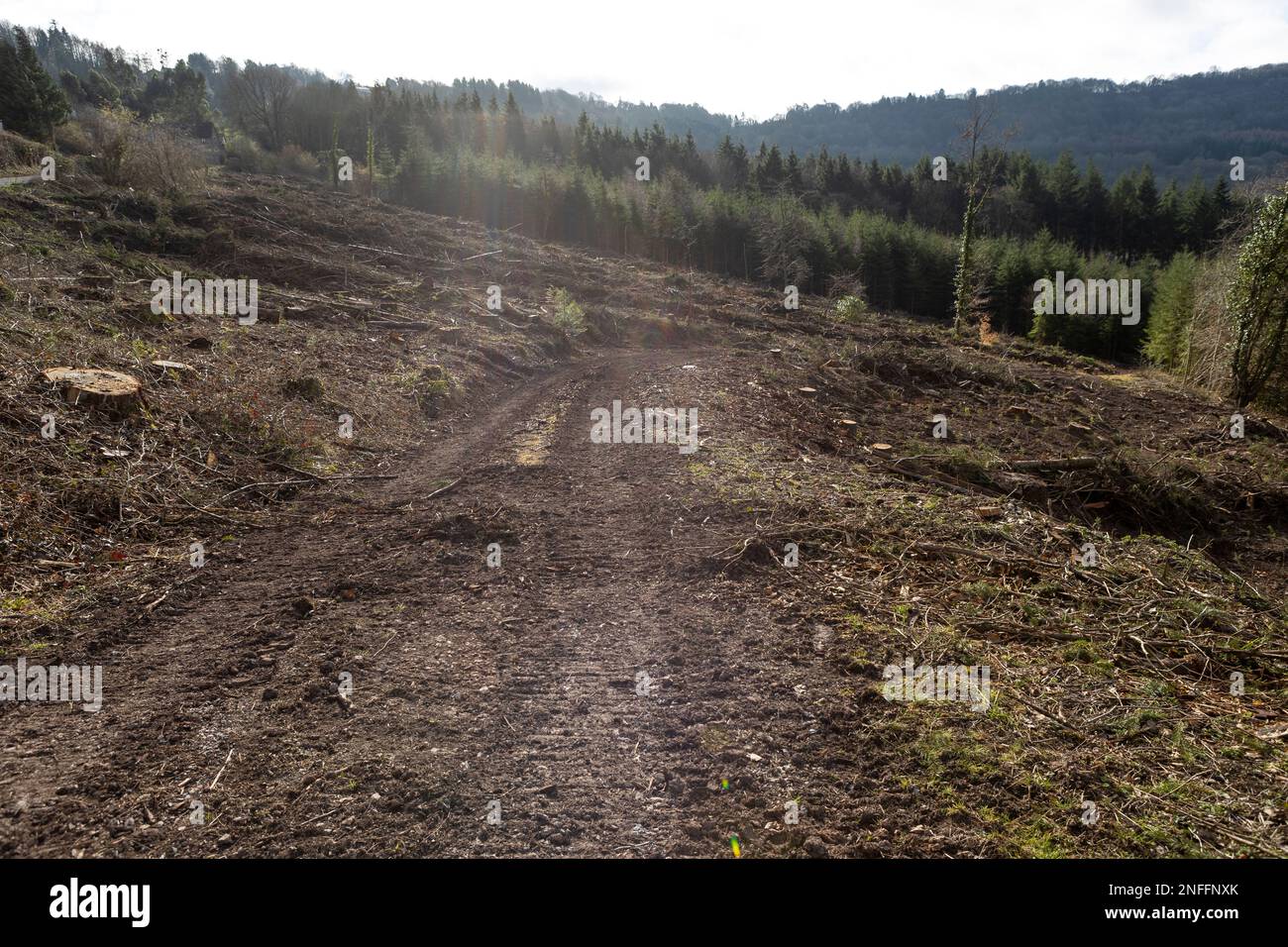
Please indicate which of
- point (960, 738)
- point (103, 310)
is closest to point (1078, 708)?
point (960, 738)

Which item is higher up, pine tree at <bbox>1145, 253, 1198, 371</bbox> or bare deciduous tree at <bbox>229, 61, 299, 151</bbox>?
bare deciduous tree at <bbox>229, 61, 299, 151</bbox>

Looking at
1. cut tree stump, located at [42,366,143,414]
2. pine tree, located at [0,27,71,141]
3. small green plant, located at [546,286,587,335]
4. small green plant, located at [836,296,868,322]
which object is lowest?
cut tree stump, located at [42,366,143,414]

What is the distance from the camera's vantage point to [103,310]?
10.1 m

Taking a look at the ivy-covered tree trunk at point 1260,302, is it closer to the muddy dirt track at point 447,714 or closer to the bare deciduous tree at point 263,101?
the muddy dirt track at point 447,714

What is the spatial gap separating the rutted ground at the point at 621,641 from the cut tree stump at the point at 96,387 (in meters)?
0.32

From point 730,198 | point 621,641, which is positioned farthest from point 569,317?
point 730,198

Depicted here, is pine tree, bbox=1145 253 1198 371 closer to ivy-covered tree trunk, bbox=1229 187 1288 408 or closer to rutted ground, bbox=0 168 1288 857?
ivy-covered tree trunk, bbox=1229 187 1288 408

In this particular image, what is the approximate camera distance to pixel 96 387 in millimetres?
7195

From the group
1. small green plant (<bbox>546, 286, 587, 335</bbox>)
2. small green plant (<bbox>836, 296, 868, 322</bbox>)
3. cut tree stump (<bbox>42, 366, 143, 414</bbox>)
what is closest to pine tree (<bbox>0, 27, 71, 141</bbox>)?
small green plant (<bbox>546, 286, 587, 335</bbox>)

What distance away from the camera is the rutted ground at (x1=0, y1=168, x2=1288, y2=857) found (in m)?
2.91

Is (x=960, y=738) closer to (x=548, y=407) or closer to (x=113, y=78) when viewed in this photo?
(x=548, y=407)

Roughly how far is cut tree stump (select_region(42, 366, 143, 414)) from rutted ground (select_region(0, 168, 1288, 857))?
1.06 feet
